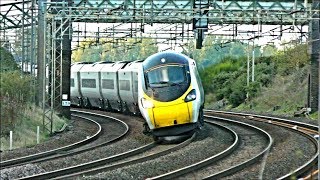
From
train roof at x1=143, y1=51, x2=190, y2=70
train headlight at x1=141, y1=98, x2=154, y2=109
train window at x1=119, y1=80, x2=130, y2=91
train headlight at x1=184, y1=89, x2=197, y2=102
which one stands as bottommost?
train window at x1=119, y1=80, x2=130, y2=91

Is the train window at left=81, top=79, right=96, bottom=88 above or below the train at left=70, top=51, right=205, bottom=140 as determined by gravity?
below

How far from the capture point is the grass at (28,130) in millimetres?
23984

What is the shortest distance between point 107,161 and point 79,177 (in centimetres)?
310

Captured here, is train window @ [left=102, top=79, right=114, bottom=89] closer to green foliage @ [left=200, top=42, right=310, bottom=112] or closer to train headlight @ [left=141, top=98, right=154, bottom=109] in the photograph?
green foliage @ [left=200, top=42, right=310, bottom=112]

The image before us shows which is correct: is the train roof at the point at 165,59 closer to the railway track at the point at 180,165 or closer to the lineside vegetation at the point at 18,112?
the railway track at the point at 180,165

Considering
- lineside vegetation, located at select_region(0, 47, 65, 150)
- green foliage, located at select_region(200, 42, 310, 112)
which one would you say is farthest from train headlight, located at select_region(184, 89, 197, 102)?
green foliage, located at select_region(200, 42, 310, 112)

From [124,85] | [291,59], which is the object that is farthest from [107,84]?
[291,59]

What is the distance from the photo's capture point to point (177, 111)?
2194 cm

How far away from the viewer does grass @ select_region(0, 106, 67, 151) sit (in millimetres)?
23984

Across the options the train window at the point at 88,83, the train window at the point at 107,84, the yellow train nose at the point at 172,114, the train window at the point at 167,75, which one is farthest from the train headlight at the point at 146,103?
the train window at the point at 88,83

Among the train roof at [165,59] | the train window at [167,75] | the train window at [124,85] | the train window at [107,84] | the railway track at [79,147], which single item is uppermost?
the train roof at [165,59]

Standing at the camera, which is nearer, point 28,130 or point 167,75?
point 167,75

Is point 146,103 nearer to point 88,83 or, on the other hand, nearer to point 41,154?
point 41,154

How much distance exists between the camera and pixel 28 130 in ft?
87.4
